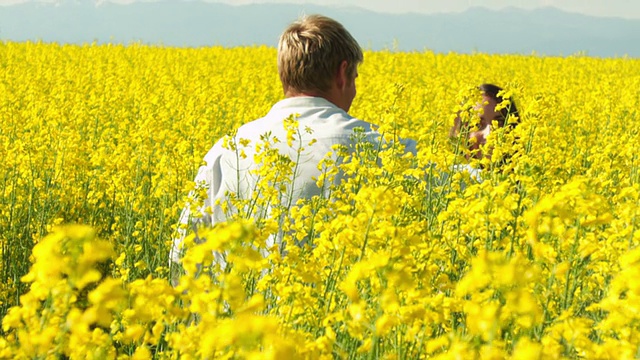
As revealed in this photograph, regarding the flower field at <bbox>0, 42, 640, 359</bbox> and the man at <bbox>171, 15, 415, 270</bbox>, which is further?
the man at <bbox>171, 15, 415, 270</bbox>

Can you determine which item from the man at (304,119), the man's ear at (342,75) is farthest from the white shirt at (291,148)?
the man's ear at (342,75)

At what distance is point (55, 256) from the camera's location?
1.30 metres

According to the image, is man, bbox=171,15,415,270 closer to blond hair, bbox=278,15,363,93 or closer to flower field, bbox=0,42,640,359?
blond hair, bbox=278,15,363,93

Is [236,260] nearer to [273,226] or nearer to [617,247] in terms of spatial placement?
[273,226]

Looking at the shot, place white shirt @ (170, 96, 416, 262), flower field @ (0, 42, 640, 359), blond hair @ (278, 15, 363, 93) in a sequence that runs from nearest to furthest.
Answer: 1. flower field @ (0, 42, 640, 359)
2. white shirt @ (170, 96, 416, 262)
3. blond hair @ (278, 15, 363, 93)

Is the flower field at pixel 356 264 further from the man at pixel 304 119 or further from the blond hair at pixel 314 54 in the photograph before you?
the blond hair at pixel 314 54

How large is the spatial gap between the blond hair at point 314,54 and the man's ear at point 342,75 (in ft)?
0.04

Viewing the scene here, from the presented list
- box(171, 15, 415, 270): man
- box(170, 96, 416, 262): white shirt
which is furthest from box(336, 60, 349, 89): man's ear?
box(170, 96, 416, 262): white shirt

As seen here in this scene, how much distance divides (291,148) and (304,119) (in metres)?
0.15

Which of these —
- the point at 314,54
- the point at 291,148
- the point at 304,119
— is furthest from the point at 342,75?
the point at 291,148

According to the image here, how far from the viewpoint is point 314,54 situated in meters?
3.42

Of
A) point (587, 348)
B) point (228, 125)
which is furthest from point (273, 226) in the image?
point (228, 125)

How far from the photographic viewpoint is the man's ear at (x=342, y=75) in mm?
3488

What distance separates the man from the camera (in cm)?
328
